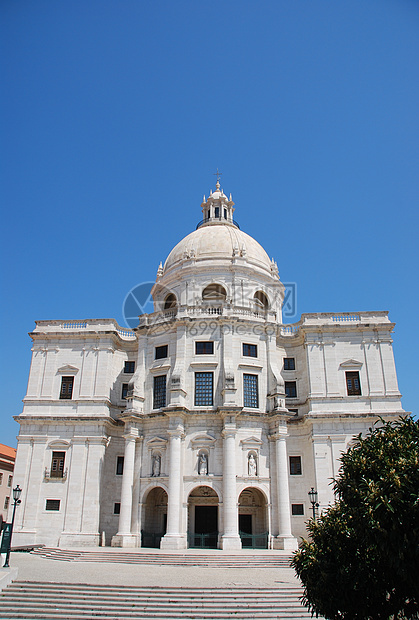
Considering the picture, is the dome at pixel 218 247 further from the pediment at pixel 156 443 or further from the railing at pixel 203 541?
the railing at pixel 203 541

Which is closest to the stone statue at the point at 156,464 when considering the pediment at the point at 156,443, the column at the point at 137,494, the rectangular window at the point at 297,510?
the pediment at the point at 156,443

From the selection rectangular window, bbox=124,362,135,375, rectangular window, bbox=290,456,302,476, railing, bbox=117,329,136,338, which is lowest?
rectangular window, bbox=290,456,302,476

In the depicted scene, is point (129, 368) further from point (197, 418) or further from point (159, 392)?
point (197, 418)

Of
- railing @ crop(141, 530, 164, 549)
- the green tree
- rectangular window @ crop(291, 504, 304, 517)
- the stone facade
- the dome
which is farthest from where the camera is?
the stone facade

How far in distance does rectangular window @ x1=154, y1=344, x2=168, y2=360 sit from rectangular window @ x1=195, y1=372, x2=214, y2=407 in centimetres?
378

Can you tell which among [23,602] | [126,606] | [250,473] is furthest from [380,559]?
[250,473]

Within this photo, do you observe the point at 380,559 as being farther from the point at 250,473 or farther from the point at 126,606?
the point at 250,473

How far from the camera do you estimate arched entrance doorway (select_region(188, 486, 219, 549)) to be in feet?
122

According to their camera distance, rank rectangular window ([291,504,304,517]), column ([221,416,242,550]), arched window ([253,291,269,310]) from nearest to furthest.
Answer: column ([221,416,242,550]) → rectangular window ([291,504,304,517]) → arched window ([253,291,269,310])

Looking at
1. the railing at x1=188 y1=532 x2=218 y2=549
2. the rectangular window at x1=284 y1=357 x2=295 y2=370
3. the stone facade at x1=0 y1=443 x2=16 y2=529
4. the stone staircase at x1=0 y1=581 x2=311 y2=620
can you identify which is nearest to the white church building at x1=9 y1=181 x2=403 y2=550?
the railing at x1=188 y1=532 x2=218 y2=549

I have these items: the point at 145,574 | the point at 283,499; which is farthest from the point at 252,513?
the point at 145,574

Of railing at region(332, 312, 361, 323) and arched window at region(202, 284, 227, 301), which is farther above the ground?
arched window at region(202, 284, 227, 301)

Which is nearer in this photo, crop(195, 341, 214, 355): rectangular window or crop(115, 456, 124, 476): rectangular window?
crop(195, 341, 214, 355): rectangular window

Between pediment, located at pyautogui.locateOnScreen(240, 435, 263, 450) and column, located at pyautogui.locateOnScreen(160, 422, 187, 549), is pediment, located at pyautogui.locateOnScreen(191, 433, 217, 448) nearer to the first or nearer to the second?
column, located at pyautogui.locateOnScreen(160, 422, 187, 549)
